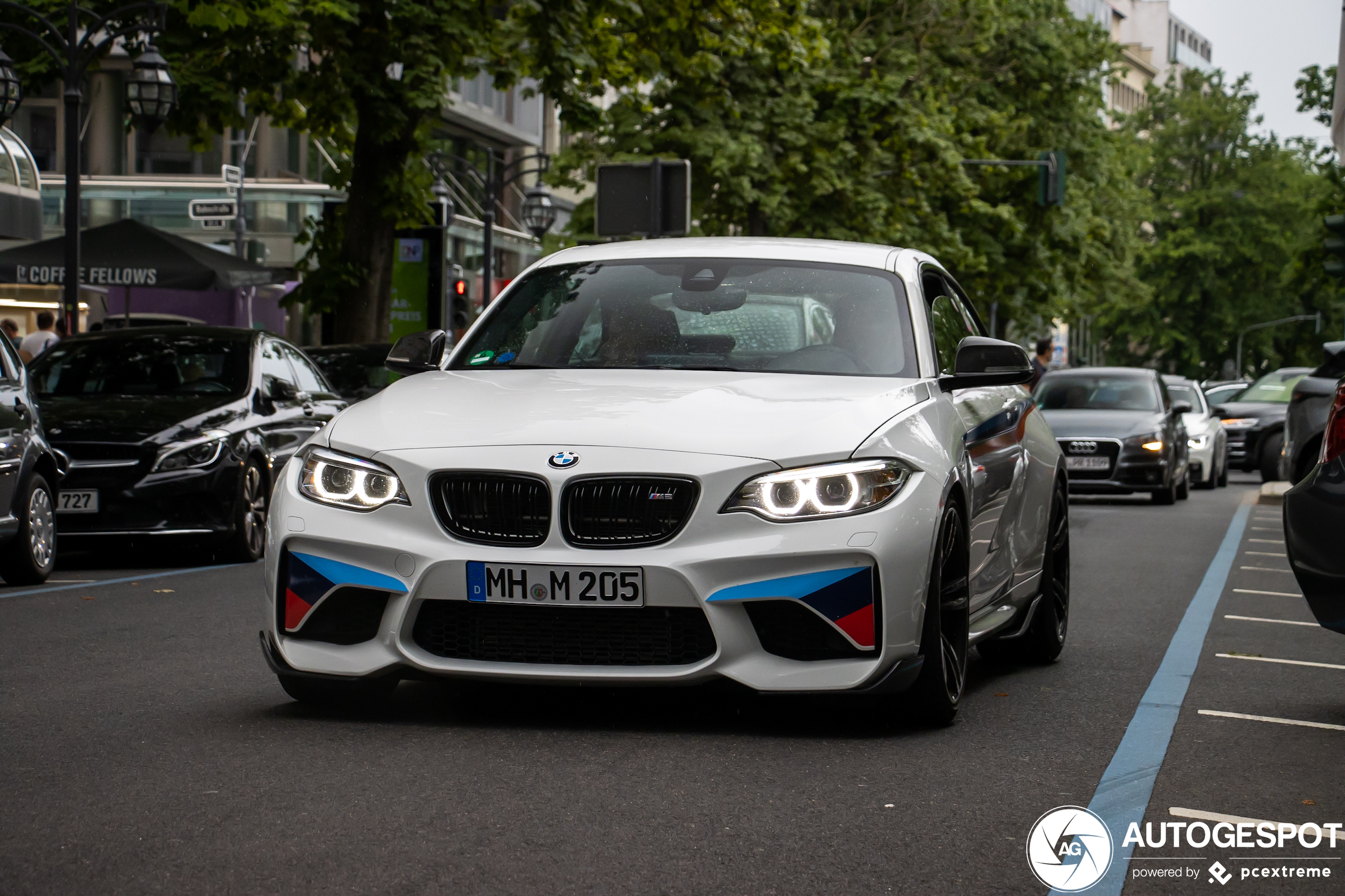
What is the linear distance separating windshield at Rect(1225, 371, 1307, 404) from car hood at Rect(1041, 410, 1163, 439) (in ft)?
31.8

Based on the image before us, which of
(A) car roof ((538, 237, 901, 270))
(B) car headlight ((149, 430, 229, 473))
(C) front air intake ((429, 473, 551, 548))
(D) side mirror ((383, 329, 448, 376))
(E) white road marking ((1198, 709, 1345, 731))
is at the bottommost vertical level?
(E) white road marking ((1198, 709, 1345, 731))

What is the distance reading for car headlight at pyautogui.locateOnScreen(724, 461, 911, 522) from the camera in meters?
5.61

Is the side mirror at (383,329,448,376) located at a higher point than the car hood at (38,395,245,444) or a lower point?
higher

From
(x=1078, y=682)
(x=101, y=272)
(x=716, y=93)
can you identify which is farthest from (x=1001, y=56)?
(x=1078, y=682)

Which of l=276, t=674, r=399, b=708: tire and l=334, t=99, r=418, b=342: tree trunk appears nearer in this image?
l=276, t=674, r=399, b=708: tire

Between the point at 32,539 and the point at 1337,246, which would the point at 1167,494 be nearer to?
the point at 1337,246

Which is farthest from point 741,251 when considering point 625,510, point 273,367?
point 273,367

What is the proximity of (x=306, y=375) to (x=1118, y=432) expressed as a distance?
1091 centimetres

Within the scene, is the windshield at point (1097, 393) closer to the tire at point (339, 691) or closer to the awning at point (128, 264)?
the awning at point (128, 264)

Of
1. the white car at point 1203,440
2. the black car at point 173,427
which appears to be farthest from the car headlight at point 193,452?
the white car at point 1203,440

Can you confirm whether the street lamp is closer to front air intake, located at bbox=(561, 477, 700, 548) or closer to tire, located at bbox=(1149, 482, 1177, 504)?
tire, located at bbox=(1149, 482, 1177, 504)

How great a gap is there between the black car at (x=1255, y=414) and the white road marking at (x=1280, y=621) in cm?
1954

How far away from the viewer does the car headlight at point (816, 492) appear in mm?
5609

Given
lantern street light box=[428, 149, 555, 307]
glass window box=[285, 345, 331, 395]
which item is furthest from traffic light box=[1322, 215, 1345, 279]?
lantern street light box=[428, 149, 555, 307]
